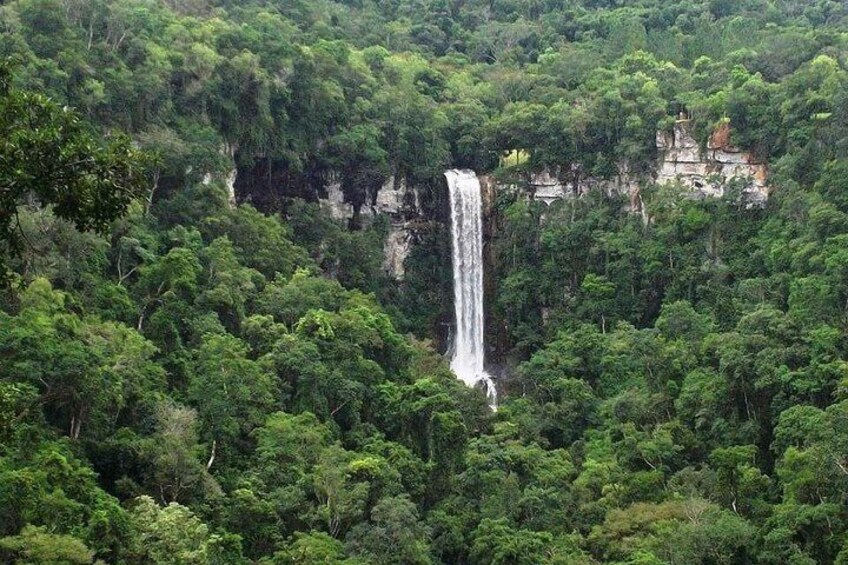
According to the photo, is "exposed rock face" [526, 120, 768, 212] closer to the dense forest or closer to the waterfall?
the dense forest

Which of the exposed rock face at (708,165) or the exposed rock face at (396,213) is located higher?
the exposed rock face at (708,165)

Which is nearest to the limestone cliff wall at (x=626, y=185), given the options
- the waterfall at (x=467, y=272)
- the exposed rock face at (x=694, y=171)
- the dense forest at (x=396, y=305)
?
the exposed rock face at (x=694, y=171)

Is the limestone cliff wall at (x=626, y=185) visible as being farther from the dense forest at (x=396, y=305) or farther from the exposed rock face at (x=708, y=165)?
the dense forest at (x=396, y=305)

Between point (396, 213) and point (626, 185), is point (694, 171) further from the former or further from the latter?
point (396, 213)

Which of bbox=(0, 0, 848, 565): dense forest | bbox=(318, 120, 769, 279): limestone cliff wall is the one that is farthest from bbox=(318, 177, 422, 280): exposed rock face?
bbox=(0, 0, 848, 565): dense forest

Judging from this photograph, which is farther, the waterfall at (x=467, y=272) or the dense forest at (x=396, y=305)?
the waterfall at (x=467, y=272)

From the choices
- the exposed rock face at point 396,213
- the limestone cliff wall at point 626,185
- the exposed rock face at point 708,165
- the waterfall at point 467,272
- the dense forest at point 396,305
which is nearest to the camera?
the dense forest at point 396,305
